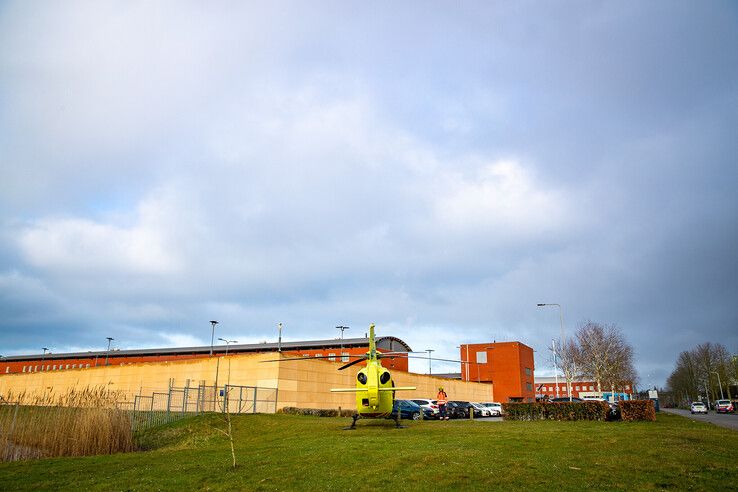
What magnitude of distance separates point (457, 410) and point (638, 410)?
16240 mm

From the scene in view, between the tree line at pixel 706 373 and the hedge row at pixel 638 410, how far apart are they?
71404mm

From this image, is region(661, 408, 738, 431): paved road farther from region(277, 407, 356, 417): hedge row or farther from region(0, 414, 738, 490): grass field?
region(277, 407, 356, 417): hedge row

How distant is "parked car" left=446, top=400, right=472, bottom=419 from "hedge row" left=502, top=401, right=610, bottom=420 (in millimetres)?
8880

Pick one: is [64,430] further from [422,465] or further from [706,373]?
[706,373]

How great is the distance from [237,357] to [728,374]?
329 feet

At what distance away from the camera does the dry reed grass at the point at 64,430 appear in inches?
817

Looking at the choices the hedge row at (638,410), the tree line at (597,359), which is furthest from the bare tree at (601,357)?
the hedge row at (638,410)

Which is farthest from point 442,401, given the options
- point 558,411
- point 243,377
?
point 243,377

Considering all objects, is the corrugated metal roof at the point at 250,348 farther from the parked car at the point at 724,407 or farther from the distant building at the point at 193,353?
the parked car at the point at 724,407

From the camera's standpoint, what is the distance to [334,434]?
21188mm

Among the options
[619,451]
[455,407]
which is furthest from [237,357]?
[619,451]

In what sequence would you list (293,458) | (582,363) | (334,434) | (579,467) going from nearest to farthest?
(579,467) < (293,458) < (334,434) < (582,363)

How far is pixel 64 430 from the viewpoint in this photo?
21.4 m

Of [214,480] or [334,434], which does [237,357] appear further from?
[214,480]
